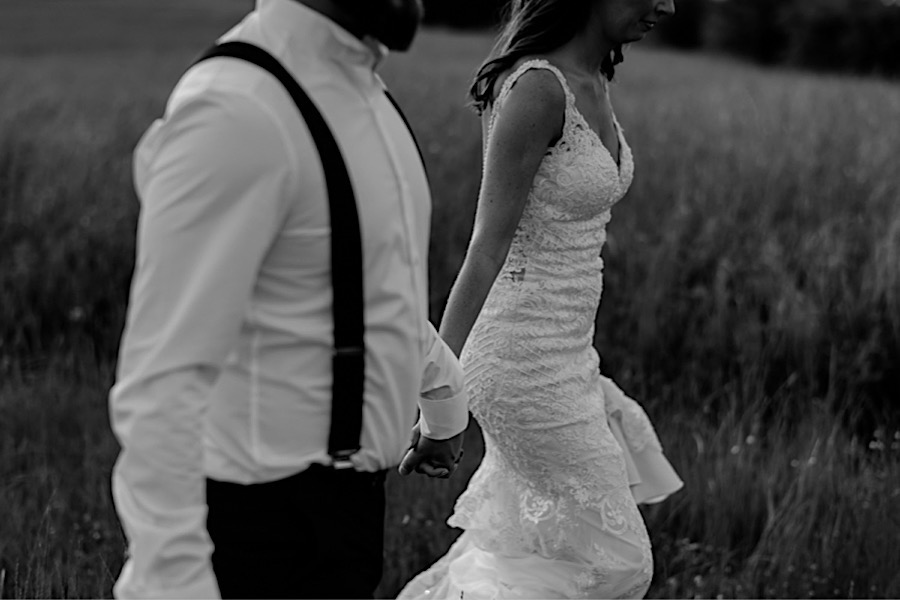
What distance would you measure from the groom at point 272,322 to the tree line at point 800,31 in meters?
25.7

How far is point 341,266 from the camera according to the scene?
1.65m

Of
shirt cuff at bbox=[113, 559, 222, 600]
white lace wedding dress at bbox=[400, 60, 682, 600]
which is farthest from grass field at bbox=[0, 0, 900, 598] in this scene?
shirt cuff at bbox=[113, 559, 222, 600]

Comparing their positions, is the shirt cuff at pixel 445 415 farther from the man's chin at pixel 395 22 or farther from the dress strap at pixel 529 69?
the dress strap at pixel 529 69

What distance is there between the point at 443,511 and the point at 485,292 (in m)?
1.40

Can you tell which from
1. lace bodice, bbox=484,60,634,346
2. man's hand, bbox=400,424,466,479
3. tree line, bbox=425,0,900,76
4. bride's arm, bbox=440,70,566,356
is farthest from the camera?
tree line, bbox=425,0,900,76

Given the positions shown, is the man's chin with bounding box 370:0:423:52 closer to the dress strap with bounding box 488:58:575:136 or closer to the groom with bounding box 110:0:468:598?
the groom with bounding box 110:0:468:598

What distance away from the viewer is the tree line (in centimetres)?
2923

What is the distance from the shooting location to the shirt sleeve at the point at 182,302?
153 centimetres

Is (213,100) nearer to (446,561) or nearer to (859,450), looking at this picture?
(446,561)

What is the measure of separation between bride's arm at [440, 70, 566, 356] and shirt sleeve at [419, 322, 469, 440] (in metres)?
0.57

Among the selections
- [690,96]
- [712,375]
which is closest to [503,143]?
[712,375]

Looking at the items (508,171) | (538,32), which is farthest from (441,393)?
(538,32)

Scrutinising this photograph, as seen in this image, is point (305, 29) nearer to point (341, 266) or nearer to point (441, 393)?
point (341, 266)

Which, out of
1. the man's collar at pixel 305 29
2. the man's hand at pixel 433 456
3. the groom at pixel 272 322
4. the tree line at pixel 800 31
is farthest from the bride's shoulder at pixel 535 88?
the tree line at pixel 800 31
